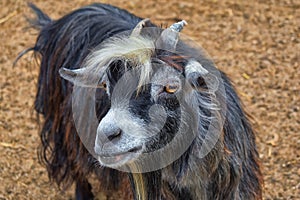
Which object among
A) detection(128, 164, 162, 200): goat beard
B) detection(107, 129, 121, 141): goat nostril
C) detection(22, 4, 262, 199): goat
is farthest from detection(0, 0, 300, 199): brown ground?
detection(107, 129, 121, 141): goat nostril

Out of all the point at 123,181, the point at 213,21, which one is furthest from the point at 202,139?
the point at 213,21

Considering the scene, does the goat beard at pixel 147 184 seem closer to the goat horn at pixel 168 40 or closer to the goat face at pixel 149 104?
the goat face at pixel 149 104

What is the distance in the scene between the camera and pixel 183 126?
3.44 metres

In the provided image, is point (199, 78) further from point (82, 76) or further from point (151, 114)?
point (82, 76)

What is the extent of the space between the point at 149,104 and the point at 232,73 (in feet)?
9.01

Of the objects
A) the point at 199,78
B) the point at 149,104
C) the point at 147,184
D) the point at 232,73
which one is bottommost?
the point at 232,73

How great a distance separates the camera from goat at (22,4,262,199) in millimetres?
3293

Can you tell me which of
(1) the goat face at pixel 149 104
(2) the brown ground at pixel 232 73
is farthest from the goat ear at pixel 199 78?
(2) the brown ground at pixel 232 73

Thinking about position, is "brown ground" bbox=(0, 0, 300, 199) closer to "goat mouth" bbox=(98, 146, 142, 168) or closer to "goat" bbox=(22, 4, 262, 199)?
"goat" bbox=(22, 4, 262, 199)

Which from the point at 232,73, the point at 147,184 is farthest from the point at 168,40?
the point at 232,73

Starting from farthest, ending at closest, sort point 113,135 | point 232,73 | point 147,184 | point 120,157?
point 232,73 < point 147,184 < point 120,157 < point 113,135

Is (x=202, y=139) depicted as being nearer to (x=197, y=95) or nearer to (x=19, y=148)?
(x=197, y=95)

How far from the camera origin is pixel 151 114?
10.7ft

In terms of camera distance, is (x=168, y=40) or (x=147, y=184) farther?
(x=147, y=184)
